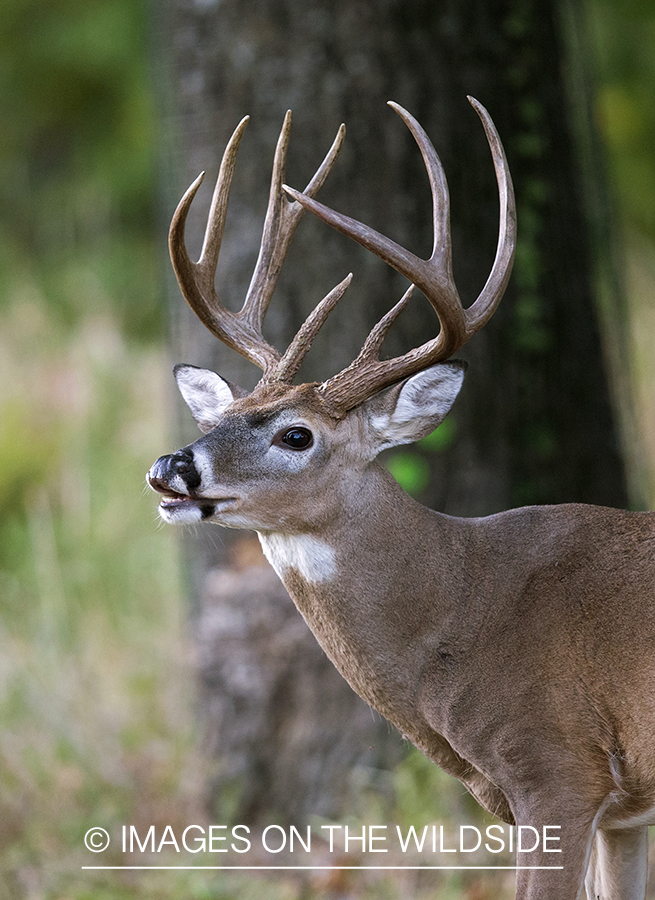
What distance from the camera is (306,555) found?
3.50 m

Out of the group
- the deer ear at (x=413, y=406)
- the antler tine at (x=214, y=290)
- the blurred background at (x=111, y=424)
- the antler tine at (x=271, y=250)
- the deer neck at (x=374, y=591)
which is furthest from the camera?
the blurred background at (x=111, y=424)

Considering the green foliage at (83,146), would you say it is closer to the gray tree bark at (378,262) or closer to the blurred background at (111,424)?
the blurred background at (111,424)

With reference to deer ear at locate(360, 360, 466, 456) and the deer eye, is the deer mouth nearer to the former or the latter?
the deer eye

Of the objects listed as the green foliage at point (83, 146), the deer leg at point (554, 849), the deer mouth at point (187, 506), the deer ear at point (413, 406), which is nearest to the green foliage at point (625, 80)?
the green foliage at point (83, 146)

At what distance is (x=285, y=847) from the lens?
5.77 m

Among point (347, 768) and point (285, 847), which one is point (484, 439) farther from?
point (285, 847)

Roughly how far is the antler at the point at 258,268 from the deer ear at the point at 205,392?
0.13 meters

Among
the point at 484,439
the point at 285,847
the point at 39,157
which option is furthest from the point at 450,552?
the point at 39,157

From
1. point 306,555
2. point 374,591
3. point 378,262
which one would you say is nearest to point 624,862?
point 374,591

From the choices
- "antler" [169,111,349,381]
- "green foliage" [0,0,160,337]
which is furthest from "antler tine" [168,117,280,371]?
"green foliage" [0,0,160,337]

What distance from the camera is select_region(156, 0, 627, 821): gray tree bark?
5438mm

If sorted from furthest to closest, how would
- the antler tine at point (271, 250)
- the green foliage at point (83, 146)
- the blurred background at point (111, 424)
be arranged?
the green foliage at point (83, 146) < the blurred background at point (111, 424) < the antler tine at point (271, 250)

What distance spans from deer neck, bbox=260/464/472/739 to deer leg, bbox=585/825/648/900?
843 millimetres

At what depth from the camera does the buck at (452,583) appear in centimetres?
329
